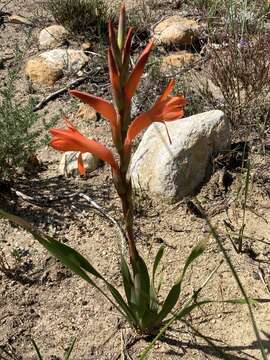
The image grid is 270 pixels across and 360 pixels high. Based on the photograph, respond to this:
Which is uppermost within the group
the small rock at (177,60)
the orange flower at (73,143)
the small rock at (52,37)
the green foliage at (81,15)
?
the green foliage at (81,15)

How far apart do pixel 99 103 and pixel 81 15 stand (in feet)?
9.79

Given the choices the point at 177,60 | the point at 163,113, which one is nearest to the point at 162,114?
the point at 163,113

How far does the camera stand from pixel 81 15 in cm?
426

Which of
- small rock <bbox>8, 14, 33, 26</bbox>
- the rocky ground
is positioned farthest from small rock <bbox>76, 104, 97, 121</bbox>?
small rock <bbox>8, 14, 33, 26</bbox>

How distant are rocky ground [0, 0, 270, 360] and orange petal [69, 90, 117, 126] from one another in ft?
2.29

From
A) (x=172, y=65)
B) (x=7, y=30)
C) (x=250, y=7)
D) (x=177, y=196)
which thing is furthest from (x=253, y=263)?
(x=7, y=30)

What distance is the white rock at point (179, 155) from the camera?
2.73 meters

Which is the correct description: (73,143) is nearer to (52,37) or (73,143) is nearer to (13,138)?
(13,138)

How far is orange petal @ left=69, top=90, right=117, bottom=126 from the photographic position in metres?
1.49

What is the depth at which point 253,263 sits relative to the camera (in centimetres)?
244

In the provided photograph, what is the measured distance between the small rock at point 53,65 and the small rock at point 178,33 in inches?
24.3

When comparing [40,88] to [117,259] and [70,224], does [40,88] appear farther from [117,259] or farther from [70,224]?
[117,259]

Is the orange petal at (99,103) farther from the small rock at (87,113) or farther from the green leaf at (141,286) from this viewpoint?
the small rock at (87,113)

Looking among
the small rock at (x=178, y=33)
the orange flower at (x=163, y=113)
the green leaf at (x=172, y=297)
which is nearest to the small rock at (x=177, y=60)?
the small rock at (x=178, y=33)
